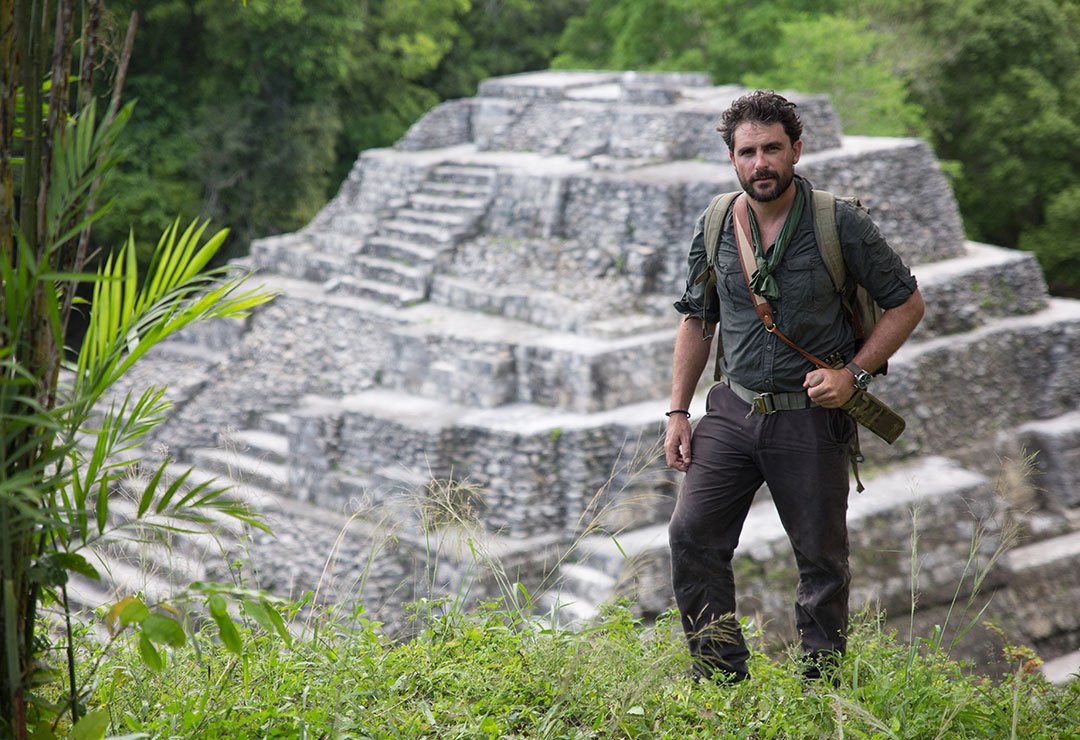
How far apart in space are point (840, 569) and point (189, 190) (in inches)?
659

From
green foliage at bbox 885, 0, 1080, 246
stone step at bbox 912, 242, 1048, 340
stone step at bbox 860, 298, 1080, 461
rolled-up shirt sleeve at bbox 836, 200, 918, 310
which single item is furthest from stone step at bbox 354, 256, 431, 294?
green foliage at bbox 885, 0, 1080, 246

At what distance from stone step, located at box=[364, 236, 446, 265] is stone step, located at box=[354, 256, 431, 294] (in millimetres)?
75

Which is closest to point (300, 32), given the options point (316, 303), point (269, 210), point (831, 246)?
point (269, 210)

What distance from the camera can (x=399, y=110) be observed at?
2128cm

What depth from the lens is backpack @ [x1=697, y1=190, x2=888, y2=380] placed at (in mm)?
2643

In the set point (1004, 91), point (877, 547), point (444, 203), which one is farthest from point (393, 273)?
point (1004, 91)

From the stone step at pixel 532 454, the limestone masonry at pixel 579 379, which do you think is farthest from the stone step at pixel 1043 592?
the stone step at pixel 532 454

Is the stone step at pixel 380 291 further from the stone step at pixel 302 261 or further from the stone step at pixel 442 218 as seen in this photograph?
the stone step at pixel 442 218

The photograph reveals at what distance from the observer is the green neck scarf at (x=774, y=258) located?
8.79 feet

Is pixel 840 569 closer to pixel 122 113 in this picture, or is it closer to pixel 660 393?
pixel 122 113

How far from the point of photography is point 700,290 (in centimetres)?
292

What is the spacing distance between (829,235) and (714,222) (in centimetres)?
36

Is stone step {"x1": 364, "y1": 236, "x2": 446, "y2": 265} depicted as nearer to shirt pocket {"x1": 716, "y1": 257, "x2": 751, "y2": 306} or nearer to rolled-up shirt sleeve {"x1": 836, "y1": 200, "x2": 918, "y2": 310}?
shirt pocket {"x1": 716, "y1": 257, "x2": 751, "y2": 306}

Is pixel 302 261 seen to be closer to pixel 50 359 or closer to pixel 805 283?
pixel 805 283
